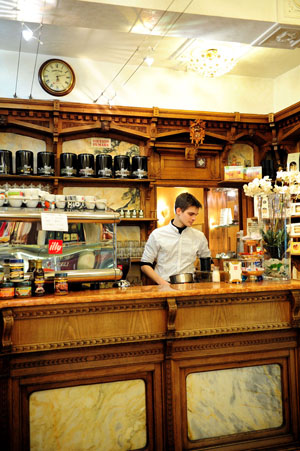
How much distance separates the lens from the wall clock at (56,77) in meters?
4.65

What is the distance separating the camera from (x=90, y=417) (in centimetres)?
217

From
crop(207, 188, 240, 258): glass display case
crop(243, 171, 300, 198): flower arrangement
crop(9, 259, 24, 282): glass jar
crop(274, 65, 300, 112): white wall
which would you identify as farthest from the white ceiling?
crop(9, 259, 24, 282): glass jar

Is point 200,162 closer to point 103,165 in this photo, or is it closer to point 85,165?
point 103,165

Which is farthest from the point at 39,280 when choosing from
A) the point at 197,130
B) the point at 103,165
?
the point at 197,130

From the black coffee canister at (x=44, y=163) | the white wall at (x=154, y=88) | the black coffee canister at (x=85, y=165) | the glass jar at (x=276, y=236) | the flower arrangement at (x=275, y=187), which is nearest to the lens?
the glass jar at (x=276, y=236)

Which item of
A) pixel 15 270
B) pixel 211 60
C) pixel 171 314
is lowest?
pixel 171 314

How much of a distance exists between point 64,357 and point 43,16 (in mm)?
2549

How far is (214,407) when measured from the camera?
238 cm

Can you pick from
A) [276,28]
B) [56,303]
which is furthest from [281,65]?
[56,303]

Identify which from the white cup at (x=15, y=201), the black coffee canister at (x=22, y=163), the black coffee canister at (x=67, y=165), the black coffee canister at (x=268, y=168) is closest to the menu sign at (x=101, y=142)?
the black coffee canister at (x=67, y=165)

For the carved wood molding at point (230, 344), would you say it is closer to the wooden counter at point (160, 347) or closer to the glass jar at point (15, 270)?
the wooden counter at point (160, 347)

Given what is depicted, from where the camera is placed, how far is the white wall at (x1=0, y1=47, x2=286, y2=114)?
15.1ft

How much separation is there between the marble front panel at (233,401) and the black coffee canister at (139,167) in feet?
Result: 8.90

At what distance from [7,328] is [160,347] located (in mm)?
833
